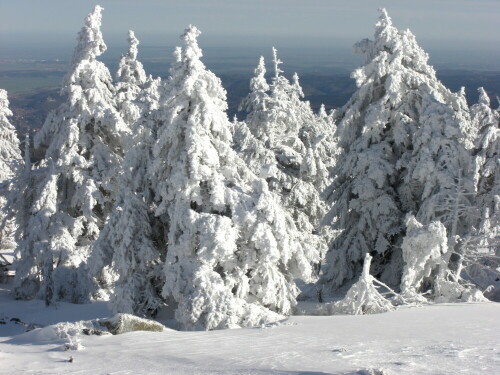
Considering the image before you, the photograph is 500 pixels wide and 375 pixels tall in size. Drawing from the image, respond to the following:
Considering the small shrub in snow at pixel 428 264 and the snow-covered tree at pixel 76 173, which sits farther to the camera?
the snow-covered tree at pixel 76 173

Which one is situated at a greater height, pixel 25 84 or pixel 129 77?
pixel 25 84

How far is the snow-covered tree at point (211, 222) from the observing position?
13.9 meters

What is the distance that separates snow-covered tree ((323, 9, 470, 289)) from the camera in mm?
17062

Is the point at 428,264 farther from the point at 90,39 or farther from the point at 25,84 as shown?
the point at 25,84

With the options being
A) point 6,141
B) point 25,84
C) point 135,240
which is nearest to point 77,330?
point 135,240

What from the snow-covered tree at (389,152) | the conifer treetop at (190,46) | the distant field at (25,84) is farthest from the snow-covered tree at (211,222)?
the distant field at (25,84)

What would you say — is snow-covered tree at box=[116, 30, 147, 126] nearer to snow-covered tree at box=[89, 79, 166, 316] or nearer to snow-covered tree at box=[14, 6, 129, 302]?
snow-covered tree at box=[14, 6, 129, 302]

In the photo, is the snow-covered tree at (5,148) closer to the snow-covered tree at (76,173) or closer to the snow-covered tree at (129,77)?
the snow-covered tree at (129,77)

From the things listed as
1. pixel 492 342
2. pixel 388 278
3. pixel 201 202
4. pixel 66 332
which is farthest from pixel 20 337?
pixel 388 278

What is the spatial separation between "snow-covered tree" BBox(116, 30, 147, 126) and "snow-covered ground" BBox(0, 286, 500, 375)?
16453mm

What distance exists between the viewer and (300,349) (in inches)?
359

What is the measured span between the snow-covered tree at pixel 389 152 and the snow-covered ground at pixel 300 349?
620cm

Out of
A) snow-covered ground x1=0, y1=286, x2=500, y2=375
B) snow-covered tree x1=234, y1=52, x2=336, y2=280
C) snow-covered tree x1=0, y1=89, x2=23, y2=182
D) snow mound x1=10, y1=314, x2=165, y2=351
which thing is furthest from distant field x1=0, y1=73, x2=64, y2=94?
snow-covered ground x1=0, y1=286, x2=500, y2=375

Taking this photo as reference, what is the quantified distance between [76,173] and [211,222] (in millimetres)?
9788
